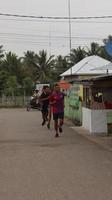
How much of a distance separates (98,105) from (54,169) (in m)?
10.7

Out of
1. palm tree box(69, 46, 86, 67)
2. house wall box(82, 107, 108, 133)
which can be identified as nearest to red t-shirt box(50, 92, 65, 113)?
house wall box(82, 107, 108, 133)

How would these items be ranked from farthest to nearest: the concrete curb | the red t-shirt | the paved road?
1. the red t-shirt
2. the concrete curb
3. the paved road

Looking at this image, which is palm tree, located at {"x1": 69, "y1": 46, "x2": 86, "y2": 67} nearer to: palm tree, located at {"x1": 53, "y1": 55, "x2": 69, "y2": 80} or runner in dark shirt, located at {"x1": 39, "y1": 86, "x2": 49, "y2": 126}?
palm tree, located at {"x1": 53, "y1": 55, "x2": 69, "y2": 80}

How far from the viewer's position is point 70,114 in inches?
1308

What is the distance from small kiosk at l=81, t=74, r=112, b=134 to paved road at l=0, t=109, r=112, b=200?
2.64m

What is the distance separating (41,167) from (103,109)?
1021cm

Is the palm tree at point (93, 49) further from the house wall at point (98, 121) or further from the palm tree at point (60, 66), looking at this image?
the house wall at point (98, 121)

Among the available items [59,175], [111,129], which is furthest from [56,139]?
[59,175]

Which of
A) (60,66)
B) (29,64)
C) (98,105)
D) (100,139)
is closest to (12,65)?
(29,64)

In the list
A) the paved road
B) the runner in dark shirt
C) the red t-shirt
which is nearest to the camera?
the paved road

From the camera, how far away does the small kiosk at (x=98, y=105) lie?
2273 centimetres

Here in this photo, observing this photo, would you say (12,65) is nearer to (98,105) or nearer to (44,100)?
(44,100)

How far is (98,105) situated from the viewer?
23125 mm

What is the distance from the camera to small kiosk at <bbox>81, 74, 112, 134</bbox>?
Answer: 2273 centimetres
